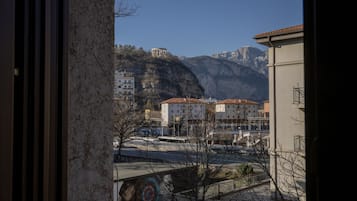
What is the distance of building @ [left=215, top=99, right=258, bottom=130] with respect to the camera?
2.20 m

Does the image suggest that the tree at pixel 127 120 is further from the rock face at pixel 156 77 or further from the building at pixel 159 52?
the building at pixel 159 52

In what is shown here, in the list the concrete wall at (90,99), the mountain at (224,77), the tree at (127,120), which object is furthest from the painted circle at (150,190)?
the concrete wall at (90,99)

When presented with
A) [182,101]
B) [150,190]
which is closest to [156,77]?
[182,101]

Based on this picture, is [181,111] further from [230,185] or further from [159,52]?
[230,185]

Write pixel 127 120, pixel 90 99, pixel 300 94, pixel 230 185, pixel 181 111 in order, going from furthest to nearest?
pixel 230 185
pixel 181 111
pixel 127 120
pixel 90 99
pixel 300 94

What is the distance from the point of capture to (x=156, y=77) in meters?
2.37

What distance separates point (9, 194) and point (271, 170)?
2518mm

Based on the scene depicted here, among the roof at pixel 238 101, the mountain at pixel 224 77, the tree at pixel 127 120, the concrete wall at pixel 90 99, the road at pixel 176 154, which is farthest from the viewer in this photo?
the road at pixel 176 154

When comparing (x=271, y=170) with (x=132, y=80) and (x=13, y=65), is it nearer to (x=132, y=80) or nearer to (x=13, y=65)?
(x=132, y=80)

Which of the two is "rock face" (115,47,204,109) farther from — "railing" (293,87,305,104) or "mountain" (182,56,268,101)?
"railing" (293,87,305,104)

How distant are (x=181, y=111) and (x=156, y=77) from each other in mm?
403

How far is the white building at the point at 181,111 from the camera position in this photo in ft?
7.78

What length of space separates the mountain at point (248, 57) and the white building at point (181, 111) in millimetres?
475

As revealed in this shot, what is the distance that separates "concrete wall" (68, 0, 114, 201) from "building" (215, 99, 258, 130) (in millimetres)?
1731
